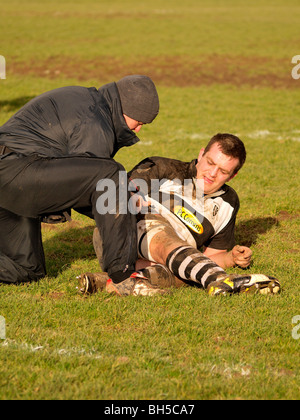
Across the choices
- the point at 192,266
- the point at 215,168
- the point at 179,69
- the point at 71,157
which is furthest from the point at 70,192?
the point at 179,69

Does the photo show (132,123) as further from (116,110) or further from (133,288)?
(133,288)

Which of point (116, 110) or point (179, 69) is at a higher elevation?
point (116, 110)

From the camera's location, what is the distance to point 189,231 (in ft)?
20.6

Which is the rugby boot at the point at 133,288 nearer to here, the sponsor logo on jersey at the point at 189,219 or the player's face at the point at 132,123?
the sponsor logo on jersey at the point at 189,219

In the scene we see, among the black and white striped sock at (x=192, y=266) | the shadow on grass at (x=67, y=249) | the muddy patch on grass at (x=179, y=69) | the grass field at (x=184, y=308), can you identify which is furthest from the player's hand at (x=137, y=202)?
the muddy patch on grass at (x=179, y=69)

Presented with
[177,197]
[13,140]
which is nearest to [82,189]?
[13,140]

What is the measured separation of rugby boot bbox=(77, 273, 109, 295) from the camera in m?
5.62

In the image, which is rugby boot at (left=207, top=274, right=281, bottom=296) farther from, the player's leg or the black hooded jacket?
the player's leg

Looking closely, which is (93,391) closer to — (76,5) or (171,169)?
(171,169)

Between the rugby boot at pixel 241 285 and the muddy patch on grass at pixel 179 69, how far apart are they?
1775 cm

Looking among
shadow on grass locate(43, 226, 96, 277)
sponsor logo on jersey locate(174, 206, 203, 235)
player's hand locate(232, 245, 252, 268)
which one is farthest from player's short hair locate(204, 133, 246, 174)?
shadow on grass locate(43, 226, 96, 277)

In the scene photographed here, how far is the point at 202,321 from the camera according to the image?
505cm

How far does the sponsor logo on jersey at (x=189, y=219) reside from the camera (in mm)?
6293

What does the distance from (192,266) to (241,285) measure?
0.49 metres
